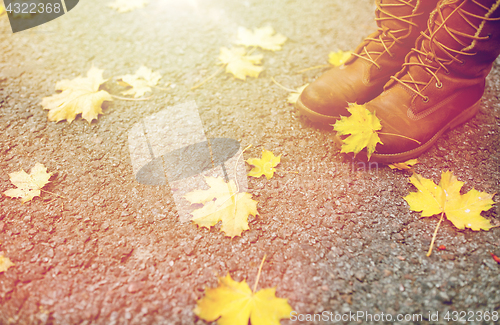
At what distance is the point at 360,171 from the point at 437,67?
0.54 m

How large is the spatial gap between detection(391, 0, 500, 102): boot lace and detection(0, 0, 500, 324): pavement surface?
0.38m

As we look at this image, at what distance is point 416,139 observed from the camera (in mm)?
1231

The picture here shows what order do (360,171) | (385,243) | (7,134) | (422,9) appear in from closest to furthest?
(385,243) → (422,9) → (360,171) → (7,134)

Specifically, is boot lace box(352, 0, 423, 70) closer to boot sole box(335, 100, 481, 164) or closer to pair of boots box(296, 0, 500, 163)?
pair of boots box(296, 0, 500, 163)

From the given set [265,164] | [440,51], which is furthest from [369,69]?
[265,164]

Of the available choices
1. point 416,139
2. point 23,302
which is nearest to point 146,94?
point 23,302

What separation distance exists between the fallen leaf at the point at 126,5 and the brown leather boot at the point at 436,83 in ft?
6.79

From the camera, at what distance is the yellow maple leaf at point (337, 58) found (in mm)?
1813

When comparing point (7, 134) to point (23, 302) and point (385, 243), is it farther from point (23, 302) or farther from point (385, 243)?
point (385, 243)

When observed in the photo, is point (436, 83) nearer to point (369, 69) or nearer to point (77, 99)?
point (369, 69)

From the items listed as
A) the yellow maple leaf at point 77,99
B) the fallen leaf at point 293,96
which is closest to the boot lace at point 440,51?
the fallen leaf at point 293,96

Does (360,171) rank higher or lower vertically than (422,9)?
lower

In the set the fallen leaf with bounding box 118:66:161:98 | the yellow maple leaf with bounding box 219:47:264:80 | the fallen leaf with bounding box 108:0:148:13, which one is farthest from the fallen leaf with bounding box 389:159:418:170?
the fallen leaf with bounding box 108:0:148:13

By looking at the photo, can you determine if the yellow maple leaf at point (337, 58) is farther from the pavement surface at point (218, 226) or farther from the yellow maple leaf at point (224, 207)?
the yellow maple leaf at point (224, 207)
